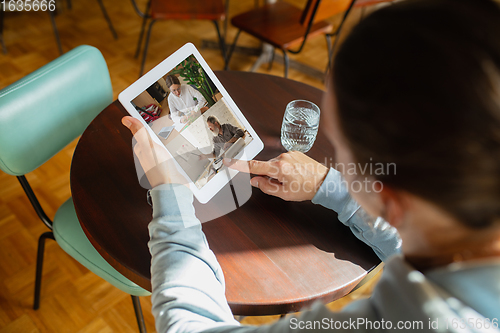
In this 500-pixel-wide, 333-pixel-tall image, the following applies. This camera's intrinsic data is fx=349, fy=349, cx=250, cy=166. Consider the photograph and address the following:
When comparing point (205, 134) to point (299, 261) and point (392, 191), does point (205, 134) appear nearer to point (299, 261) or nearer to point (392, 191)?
point (299, 261)

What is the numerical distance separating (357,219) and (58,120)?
2.79 ft

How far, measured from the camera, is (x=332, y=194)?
29.7 inches

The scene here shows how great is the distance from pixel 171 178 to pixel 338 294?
1.33 feet

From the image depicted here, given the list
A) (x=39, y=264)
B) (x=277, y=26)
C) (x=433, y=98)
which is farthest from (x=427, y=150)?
(x=277, y=26)

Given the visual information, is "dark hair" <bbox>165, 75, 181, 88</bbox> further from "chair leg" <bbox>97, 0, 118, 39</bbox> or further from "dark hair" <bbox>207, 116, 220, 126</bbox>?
"chair leg" <bbox>97, 0, 118, 39</bbox>

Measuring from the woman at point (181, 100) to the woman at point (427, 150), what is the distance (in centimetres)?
44

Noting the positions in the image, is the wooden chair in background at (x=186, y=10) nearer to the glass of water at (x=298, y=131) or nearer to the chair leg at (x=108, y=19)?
the chair leg at (x=108, y=19)

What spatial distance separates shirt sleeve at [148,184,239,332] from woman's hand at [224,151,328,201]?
0.64ft

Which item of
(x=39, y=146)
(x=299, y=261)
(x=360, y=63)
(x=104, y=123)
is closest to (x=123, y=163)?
(x=104, y=123)

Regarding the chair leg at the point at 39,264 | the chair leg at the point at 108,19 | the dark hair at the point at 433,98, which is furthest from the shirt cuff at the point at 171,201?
the chair leg at the point at 108,19

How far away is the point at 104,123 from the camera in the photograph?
37.3 inches

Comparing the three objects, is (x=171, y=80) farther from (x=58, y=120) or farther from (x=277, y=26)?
(x=277, y=26)

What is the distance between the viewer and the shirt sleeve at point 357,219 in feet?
2.30

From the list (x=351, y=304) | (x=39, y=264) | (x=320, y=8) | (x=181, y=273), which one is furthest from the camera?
(x=320, y=8)
